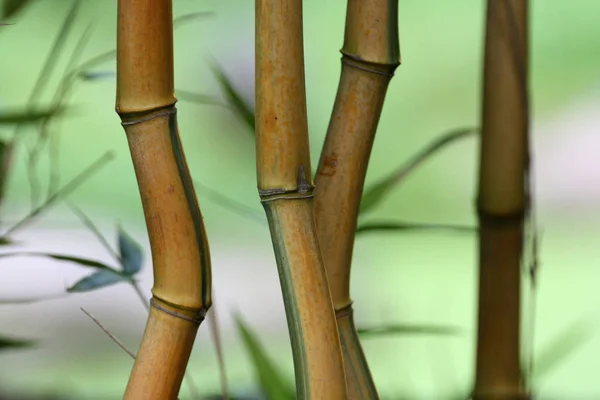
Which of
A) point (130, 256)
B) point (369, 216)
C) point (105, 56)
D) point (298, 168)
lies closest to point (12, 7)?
point (105, 56)

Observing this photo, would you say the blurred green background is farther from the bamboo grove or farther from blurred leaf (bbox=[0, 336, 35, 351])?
the bamboo grove

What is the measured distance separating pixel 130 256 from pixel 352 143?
22cm

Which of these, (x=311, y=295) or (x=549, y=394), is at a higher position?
(x=311, y=295)

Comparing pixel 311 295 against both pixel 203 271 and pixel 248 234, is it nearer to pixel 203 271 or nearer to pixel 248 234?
pixel 203 271

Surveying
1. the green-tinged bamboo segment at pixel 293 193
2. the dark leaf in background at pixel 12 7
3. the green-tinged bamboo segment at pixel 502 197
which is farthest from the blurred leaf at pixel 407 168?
the dark leaf in background at pixel 12 7

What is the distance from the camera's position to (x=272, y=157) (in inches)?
16.6

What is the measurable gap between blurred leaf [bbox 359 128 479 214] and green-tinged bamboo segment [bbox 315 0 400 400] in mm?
97

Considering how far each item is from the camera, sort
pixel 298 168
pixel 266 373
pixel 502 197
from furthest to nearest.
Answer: pixel 266 373
pixel 502 197
pixel 298 168

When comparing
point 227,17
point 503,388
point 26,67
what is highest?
point 227,17

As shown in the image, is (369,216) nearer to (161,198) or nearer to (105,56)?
(105,56)

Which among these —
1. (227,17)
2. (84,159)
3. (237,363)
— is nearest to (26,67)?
(84,159)

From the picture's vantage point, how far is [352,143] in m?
0.48

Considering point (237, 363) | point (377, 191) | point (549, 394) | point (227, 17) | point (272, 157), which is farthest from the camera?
point (227, 17)

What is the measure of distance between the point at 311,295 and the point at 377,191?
0.22 meters
